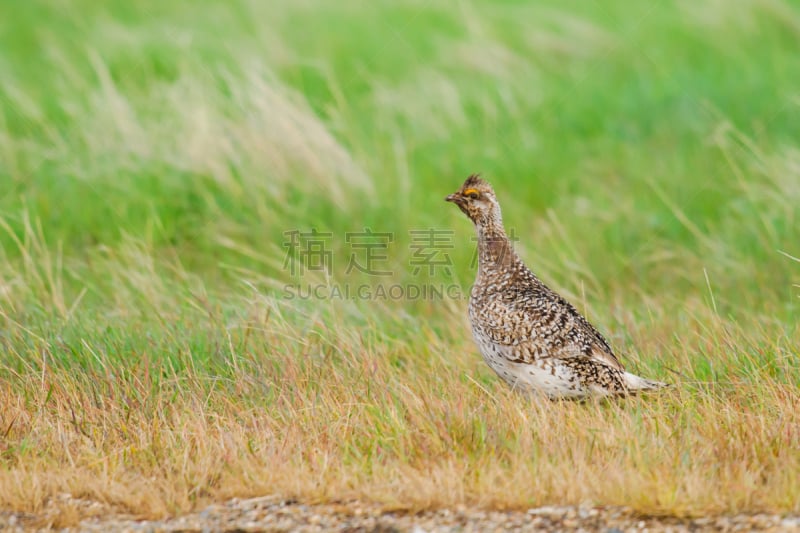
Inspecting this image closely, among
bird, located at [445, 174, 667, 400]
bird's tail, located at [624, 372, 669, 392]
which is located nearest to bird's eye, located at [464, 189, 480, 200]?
bird, located at [445, 174, 667, 400]

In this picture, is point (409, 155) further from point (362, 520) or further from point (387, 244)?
point (362, 520)

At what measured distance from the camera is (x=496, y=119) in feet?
37.2

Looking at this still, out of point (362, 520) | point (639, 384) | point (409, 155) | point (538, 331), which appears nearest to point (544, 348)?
point (538, 331)

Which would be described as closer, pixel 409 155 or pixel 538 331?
pixel 538 331

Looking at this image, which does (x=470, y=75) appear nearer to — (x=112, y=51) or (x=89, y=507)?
(x=112, y=51)

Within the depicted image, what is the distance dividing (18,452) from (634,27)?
11.4 m

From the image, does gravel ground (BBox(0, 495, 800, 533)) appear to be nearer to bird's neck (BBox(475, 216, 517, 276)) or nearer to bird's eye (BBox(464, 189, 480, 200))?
bird's neck (BBox(475, 216, 517, 276))

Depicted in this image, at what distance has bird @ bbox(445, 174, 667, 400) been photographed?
5953 millimetres

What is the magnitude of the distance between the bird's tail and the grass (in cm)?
14

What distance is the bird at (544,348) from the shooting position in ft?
19.5

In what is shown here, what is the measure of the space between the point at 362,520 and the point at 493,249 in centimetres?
272

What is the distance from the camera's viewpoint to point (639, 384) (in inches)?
232

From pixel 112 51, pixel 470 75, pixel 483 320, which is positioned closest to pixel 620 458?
pixel 483 320

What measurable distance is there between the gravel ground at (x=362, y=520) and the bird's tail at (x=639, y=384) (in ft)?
4.68
